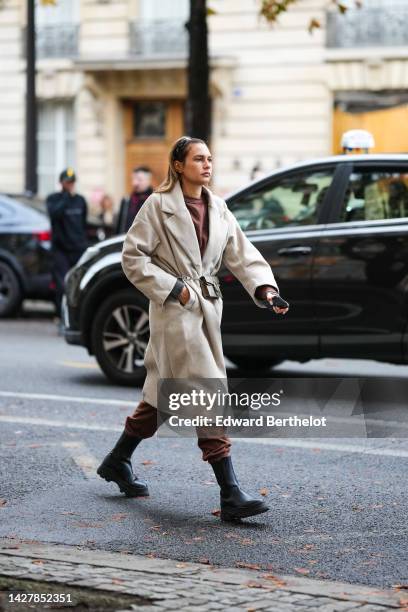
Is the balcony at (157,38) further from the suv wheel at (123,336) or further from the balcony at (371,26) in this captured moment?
the suv wheel at (123,336)

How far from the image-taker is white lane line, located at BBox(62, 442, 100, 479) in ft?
25.4

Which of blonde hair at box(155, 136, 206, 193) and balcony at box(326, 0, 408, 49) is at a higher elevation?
balcony at box(326, 0, 408, 49)

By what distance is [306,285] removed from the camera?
10.1 m

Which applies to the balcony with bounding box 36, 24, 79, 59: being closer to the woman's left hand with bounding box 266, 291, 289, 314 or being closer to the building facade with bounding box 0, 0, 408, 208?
the building facade with bounding box 0, 0, 408, 208

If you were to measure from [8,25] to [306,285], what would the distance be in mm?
20810

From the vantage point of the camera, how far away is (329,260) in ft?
32.9

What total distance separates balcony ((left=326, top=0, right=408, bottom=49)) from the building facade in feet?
0.06

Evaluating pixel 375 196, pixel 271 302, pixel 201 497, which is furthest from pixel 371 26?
pixel 271 302

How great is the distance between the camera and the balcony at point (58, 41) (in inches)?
1134

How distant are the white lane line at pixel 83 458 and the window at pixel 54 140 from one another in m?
21.2

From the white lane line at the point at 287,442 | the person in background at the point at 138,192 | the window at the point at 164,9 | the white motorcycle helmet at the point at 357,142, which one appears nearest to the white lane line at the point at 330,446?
the white lane line at the point at 287,442

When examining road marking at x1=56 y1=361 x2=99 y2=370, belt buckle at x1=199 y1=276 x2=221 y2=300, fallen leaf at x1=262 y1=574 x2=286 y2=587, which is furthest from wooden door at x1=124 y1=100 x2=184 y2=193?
fallen leaf at x1=262 y1=574 x2=286 y2=587

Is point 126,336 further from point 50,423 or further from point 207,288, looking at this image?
point 207,288

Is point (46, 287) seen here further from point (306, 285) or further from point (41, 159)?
point (41, 159)
